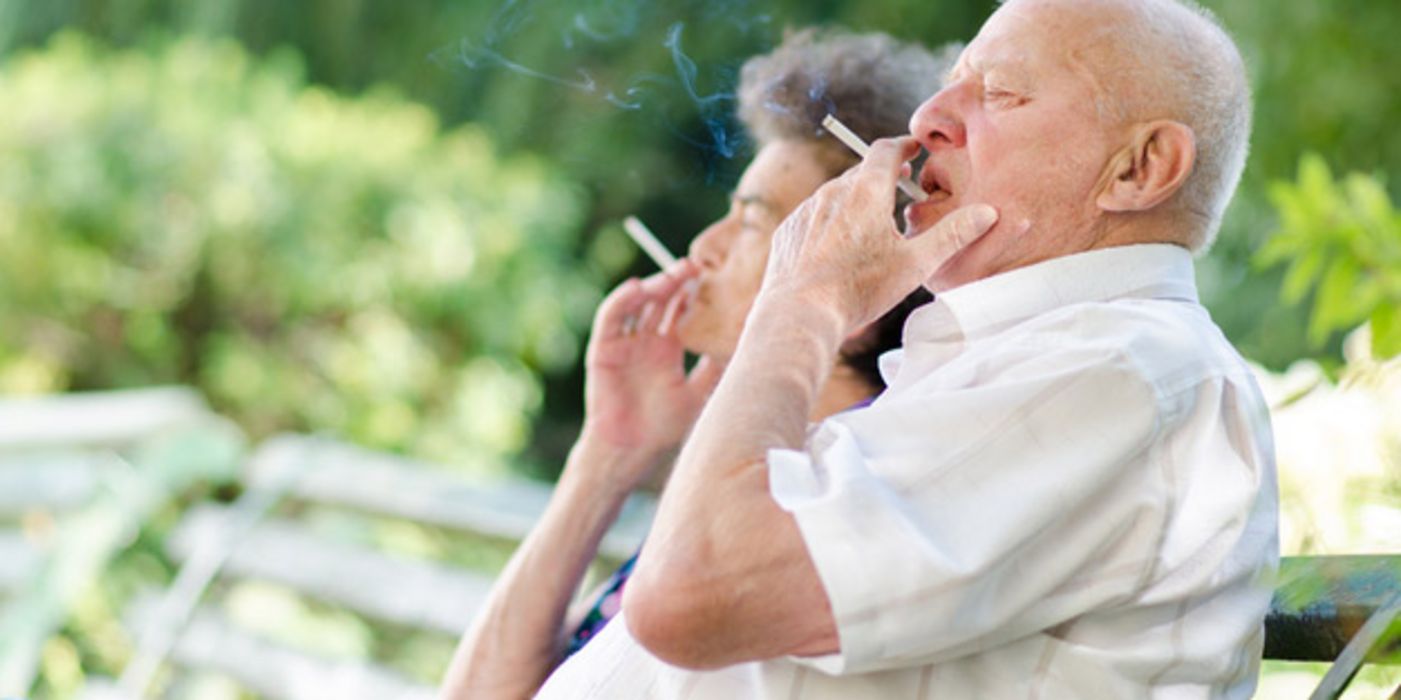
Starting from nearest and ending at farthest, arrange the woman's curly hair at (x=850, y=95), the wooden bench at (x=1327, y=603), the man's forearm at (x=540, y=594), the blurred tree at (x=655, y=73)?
1. the wooden bench at (x=1327, y=603)
2. the woman's curly hair at (x=850, y=95)
3. the man's forearm at (x=540, y=594)
4. the blurred tree at (x=655, y=73)

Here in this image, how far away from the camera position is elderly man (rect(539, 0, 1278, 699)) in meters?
1.37

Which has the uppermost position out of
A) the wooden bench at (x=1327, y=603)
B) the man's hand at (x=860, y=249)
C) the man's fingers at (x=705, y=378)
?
the man's fingers at (x=705, y=378)

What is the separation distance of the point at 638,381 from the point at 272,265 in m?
3.78

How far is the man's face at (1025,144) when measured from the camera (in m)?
1.66

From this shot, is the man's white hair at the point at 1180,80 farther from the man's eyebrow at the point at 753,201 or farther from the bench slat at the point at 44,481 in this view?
the bench slat at the point at 44,481

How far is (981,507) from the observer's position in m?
1.38

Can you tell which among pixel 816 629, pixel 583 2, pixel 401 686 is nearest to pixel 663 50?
pixel 583 2

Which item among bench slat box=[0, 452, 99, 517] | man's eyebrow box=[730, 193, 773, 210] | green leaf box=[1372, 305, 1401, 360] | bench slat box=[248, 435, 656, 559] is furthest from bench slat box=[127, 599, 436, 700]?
green leaf box=[1372, 305, 1401, 360]

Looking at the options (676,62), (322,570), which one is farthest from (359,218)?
(676,62)

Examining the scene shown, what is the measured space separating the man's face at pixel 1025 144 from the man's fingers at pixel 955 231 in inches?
0.9

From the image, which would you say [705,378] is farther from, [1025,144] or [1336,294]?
[1336,294]

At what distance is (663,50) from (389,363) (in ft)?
5.88

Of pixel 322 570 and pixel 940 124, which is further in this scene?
pixel 322 570

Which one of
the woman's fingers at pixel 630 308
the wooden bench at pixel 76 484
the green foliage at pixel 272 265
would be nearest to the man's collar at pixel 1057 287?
the woman's fingers at pixel 630 308
